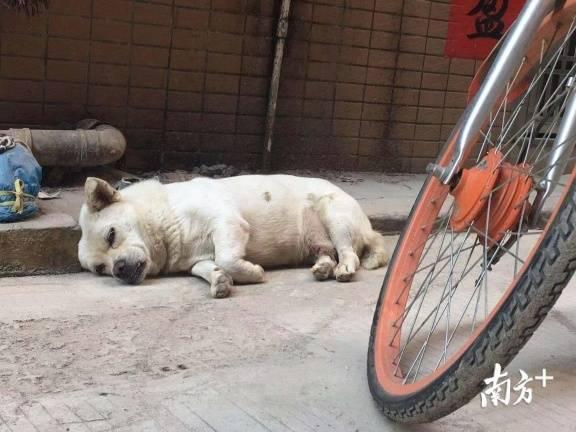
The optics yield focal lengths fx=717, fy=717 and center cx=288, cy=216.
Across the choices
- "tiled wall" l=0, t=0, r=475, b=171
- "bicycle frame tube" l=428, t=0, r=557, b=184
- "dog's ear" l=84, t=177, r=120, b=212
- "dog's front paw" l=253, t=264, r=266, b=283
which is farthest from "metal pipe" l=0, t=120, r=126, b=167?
"bicycle frame tube" l=428, t=0, r=557, b=184

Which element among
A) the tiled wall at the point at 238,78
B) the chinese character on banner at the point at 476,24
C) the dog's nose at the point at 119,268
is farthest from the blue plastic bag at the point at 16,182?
the chinese character on banner at the point at 476,24

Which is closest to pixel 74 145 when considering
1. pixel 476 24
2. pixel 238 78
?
pixel 238 78

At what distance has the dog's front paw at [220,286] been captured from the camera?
338cm

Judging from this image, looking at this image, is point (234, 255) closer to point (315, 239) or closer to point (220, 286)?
point (220, 286)

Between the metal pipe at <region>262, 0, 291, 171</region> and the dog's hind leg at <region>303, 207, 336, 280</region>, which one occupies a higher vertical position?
the metal pipe at <region>262, 0, 291, 171</region>

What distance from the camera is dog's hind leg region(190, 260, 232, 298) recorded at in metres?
3.38

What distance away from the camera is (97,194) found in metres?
3.59

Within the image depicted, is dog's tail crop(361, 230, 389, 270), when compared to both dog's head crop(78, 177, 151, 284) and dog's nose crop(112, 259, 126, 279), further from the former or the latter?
dog's nose crop(112, 259, 126, 279)

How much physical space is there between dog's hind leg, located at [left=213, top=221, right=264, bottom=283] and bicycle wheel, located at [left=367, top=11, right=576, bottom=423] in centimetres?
98

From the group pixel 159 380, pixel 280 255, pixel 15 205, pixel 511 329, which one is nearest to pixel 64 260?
pixel 15 205

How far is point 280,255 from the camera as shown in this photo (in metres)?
4.02

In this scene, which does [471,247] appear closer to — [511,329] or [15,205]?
[511,329]

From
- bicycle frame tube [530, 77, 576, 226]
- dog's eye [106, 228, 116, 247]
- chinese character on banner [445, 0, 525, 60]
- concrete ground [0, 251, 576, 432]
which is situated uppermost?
chinese character on banner [445, 0, 525, 60]

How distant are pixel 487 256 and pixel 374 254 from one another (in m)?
1.95
